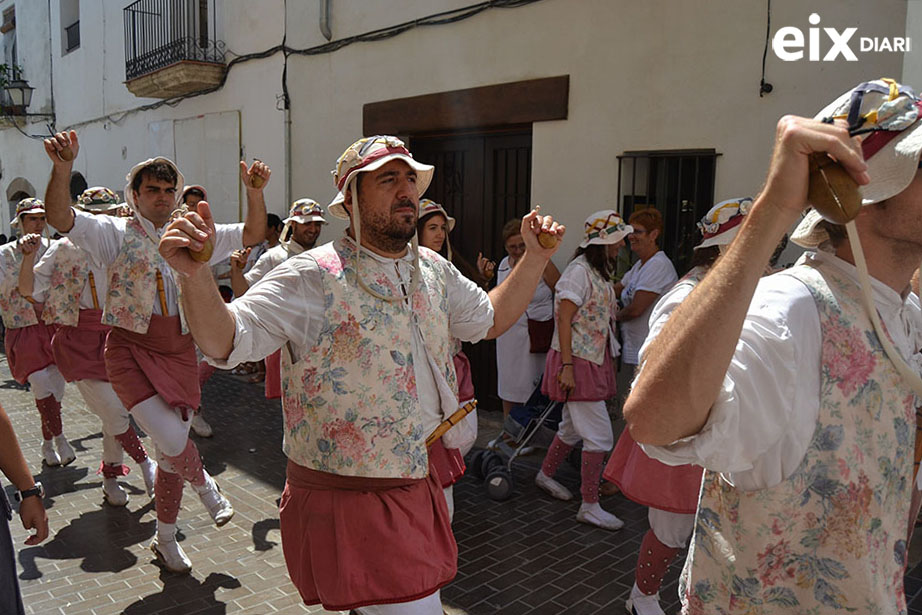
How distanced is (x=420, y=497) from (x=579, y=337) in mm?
2798

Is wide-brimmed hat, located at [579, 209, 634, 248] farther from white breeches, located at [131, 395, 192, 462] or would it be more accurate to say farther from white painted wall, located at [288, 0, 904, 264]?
white breeches, located at [131, 395, 192, 462]

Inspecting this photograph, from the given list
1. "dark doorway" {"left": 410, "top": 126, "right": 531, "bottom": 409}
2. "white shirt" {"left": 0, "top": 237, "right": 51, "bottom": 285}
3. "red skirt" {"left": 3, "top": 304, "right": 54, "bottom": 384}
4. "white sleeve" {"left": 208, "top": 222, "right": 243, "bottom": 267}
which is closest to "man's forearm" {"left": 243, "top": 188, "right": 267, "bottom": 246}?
"white sleeve" {"left": 208, "top": 222, "right": 243, "bottom": 267}

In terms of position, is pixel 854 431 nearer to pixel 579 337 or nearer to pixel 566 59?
pixel 579 337

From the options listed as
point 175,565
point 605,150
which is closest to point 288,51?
point 605,150

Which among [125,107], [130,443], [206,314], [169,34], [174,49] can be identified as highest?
[169,34]

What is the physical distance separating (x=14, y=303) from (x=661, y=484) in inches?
242

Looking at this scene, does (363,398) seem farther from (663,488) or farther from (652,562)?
(652,562)

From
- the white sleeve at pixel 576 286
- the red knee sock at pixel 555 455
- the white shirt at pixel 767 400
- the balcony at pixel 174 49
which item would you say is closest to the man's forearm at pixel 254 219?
the white sleeve at pixel 576 286

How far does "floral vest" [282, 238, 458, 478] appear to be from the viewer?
2635 mm

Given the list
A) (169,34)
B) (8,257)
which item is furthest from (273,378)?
(169,34)

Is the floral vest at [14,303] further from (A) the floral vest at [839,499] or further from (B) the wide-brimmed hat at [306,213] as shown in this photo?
(A) the floral vest at [839,499]

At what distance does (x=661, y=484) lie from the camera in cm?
338

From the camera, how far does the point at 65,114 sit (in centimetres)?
1833

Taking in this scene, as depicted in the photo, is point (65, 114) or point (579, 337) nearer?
point (579, 337)
